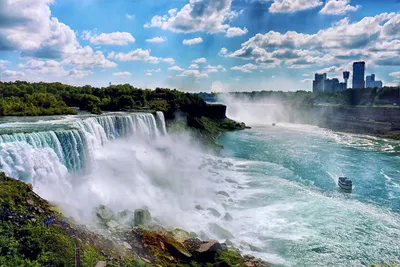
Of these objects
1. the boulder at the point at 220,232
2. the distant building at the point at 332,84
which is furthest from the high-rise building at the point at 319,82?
the boulder at the point at 220,232

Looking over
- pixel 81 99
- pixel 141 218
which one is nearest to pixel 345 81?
pixel 81 99

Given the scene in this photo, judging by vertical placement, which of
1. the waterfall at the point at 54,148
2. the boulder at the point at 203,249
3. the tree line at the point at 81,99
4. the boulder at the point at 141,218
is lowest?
the boulder at the point at 203,249

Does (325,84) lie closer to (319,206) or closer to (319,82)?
(319,82)

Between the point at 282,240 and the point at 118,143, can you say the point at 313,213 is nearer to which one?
the point at 282,240

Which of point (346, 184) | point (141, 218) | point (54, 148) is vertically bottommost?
point (346, 184)

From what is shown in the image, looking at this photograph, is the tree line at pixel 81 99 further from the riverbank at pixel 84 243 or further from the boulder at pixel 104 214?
the riverbank at pixel 84 243

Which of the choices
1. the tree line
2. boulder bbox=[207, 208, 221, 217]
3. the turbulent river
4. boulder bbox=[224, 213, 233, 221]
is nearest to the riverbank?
the turbulent river

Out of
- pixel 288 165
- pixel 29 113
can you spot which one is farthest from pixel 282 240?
pixel 29 113
